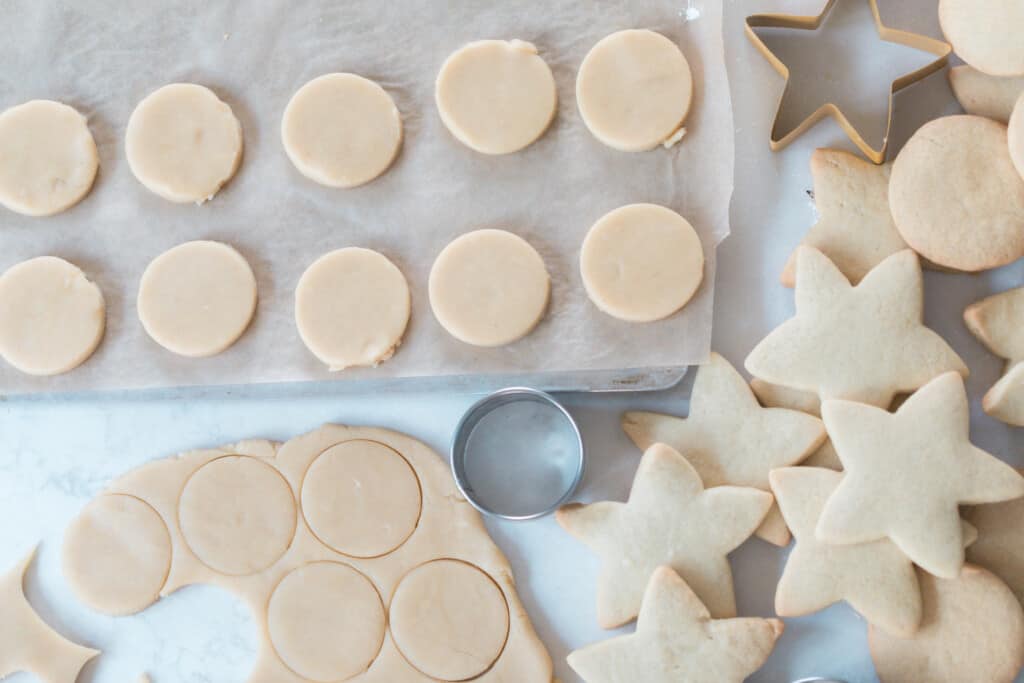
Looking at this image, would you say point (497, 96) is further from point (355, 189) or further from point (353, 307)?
point (353, 307)

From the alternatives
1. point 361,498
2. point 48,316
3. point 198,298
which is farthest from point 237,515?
point 48,316

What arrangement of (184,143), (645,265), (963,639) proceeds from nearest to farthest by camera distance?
1. (963,639)
2. (645,265)
3. (184,143)

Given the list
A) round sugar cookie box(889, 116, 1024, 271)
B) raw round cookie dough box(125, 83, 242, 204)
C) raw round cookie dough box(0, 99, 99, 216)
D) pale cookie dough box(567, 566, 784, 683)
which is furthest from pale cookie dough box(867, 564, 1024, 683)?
raw round cookie dough box(0, 99, 99, 216)

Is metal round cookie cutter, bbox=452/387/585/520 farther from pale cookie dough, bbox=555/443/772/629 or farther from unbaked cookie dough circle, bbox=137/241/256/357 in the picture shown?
unbaked cookie dough circle, bbox=137/241/256/357

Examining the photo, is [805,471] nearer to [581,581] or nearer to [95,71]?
[581,581]

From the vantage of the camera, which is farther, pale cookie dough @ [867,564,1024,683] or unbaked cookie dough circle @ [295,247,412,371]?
unbaked cookie dough circle @ [295,247,412,371]

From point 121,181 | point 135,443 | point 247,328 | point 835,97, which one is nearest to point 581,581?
point 247,328
